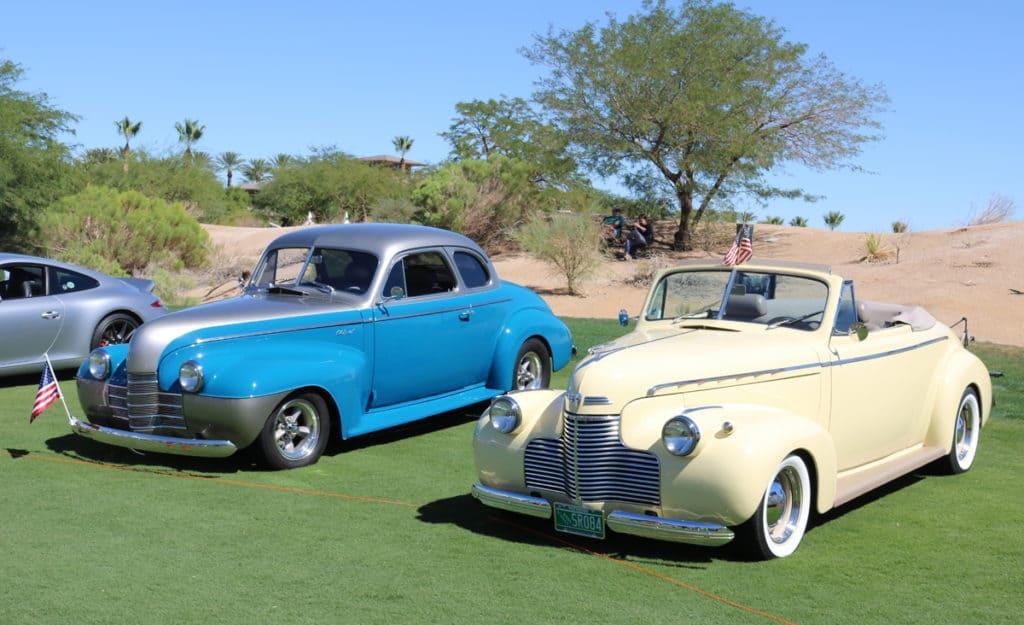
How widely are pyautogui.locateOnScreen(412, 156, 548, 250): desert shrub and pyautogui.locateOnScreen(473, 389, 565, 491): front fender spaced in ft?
104

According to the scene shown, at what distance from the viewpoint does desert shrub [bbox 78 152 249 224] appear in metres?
47.3

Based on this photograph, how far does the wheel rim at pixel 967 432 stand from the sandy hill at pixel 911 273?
487 inches

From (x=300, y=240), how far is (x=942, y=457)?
18.6 ft

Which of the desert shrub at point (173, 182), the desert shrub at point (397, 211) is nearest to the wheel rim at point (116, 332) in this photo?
the desert shrub at point (397, 211)

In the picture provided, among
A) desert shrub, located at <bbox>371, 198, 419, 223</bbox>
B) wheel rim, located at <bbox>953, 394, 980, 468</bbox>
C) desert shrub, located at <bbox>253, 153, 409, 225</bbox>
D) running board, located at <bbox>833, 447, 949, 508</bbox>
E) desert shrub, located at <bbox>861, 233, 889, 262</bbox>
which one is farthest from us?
desert shrub, located at <bbox>253, 153, 409, 225</bbox>

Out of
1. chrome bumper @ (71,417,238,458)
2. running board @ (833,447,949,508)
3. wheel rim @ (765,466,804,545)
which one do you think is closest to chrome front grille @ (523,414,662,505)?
wheel rim @ (765,466,804,545)

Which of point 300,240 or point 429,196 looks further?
point 429,196

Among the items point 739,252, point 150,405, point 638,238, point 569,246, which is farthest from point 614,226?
point 150,405

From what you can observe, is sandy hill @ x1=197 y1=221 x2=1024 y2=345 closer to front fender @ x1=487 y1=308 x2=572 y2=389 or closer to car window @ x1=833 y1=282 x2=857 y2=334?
front fender @ x1=487 y1=308 x2=572 y2=389

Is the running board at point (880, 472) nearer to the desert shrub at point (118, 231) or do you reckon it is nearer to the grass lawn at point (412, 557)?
the grass lawn at point (412, 557)

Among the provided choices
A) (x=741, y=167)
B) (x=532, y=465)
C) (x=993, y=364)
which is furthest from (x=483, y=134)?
(x=532, y=465)

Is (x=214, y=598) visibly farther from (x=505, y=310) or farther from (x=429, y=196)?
(x=429, y=196)

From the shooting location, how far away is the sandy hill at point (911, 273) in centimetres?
2389

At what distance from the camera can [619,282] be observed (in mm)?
29812
